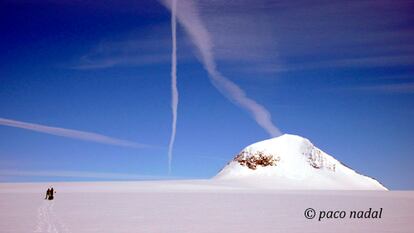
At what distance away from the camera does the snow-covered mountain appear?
115750 millimetres

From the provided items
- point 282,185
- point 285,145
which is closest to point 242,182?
point 282,185

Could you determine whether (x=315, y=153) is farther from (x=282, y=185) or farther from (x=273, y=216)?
(x=273, y=216)

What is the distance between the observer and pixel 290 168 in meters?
123

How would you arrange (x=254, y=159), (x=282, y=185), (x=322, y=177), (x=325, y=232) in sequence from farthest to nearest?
(x=254, y=159), (x=322, y=177), (x=282, y=185), (x=325, y=232)

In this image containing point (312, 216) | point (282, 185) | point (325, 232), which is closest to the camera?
point (325, 232)

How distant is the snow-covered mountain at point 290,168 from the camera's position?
11575 centimetres

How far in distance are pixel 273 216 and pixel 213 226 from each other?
546cm

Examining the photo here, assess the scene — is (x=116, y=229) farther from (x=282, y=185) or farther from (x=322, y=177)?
(x=322, y=177)

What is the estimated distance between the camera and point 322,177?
12038cm

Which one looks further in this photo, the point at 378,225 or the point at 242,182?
the point at 242,182

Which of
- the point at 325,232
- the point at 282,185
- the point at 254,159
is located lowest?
the point at 325,232

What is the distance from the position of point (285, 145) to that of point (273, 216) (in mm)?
112086

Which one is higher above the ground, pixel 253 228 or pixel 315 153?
pixel 315 153

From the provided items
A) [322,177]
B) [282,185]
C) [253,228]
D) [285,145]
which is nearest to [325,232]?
[253,228]
